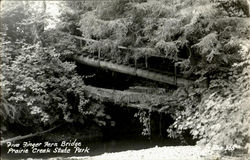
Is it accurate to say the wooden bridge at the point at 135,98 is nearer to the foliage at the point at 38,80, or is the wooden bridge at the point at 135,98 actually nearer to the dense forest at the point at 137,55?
the dense forest at the point at 137,55

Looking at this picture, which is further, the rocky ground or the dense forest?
the dense forest

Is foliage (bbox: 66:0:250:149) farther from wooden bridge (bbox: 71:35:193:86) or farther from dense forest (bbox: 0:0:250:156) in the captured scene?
wooden bridge (bbox: 71:35:193:86)

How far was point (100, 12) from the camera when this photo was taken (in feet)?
38.2

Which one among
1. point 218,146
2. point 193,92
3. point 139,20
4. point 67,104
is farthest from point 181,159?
point 67,104

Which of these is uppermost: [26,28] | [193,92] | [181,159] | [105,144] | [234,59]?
[26,28]

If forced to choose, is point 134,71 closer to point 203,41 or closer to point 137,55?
point 137,55

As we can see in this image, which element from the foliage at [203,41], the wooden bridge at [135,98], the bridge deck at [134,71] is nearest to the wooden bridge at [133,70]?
the bridge deck at [134,71]

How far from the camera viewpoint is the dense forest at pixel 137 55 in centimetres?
836

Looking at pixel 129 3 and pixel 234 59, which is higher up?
pixel 129 3

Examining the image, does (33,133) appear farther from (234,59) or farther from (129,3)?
(234,59)

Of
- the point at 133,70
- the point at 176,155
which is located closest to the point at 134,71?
the point at 133,70

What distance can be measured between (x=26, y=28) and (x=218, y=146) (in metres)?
9.01

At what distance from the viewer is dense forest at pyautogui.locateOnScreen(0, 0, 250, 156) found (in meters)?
8.36

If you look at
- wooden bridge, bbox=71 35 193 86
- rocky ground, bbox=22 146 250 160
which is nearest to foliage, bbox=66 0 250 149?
rocky ground, bbox=22 146 250 160
